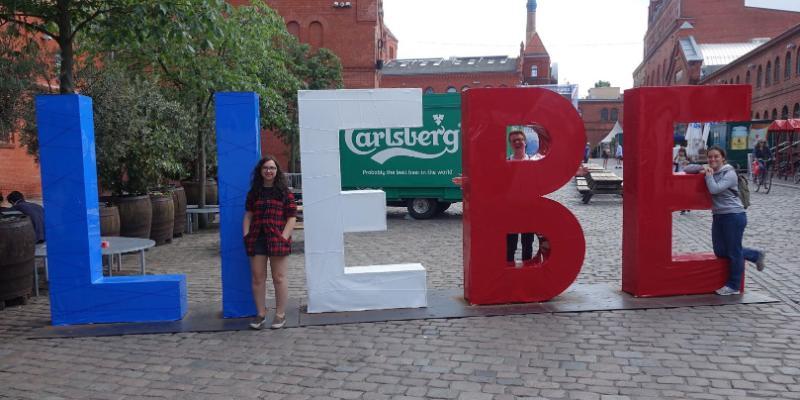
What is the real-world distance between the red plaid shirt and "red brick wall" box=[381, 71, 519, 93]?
55978mm

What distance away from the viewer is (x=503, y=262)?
655 cm

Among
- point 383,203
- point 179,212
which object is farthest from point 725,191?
point 179,212

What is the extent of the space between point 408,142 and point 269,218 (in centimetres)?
851

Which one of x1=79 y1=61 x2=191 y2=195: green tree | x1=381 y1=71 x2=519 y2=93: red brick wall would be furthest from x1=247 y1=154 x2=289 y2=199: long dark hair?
x1=381 y1=71 x2=519 y2=93: red brick wall

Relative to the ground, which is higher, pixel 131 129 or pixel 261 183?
pixel 131 129

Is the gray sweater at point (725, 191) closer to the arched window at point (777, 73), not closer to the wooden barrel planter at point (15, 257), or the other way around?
the wooden barrel planter at point (15, 257)

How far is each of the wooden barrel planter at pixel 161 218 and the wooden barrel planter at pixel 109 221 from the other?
1.41m

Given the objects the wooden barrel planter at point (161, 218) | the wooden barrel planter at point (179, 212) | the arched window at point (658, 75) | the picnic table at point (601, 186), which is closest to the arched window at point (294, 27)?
the picnic table at point (601, 186)

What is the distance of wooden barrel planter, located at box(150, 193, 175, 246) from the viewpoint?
11297mm

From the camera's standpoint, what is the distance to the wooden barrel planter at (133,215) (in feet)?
34.0

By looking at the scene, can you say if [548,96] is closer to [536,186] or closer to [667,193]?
[536,186]

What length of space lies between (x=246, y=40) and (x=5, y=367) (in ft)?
26.5

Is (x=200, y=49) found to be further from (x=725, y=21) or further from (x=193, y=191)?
(x=725, y=21)

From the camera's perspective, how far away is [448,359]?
502 centimetres
